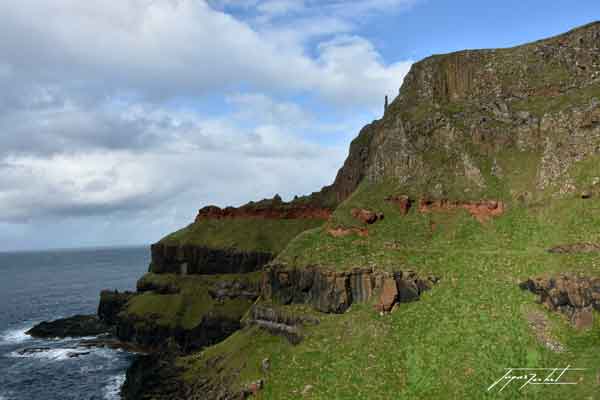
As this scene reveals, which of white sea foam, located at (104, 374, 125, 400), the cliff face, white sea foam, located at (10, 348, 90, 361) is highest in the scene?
the cliff face

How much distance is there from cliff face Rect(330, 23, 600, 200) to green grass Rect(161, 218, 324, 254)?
34.7 metres

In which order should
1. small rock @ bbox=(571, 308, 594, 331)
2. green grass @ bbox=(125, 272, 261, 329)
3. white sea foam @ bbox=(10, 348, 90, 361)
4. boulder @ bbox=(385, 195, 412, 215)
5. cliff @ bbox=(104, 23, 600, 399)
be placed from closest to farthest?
1. small rock @ bbox=(571, 308, 594, 331)
2. cliff @ bbox=(104, 23, 600, 399)
3. boulder @ bbox=(385, 195, 412, 215)
4. white sea foam @ bbox=(10, 348, 90, 361)
5. green grass @ bbox=(125, 272, 261, 329)

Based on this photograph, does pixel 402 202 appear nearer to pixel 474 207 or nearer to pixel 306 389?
pixel 474 207

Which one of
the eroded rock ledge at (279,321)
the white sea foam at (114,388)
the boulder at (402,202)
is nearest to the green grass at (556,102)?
the boulder at (402,202)

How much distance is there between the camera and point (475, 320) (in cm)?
4484

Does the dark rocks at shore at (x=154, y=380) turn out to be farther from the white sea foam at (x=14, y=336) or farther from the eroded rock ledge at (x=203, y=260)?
the white sea foam at (x=14, y=336)

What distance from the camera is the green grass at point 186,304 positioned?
88375 mm

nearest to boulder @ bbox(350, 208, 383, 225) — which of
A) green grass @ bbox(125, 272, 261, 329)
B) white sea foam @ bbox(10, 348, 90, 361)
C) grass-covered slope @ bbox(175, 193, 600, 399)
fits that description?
grass-covered slope @ bbox(175, 193, 600, 399)

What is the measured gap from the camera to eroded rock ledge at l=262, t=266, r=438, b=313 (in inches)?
2003

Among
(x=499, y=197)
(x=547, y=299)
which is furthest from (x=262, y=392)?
(x=499, y=197)

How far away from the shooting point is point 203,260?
104562 millimetres

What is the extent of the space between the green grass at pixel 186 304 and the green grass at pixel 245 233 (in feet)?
26.5

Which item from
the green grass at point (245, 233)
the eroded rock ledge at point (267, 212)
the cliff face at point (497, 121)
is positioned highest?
the cliff face at point (497, 121)

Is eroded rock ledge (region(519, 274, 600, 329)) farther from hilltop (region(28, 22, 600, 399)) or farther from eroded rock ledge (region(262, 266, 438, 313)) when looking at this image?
eroded rock ledge (region(262, 266, 438, 313))
